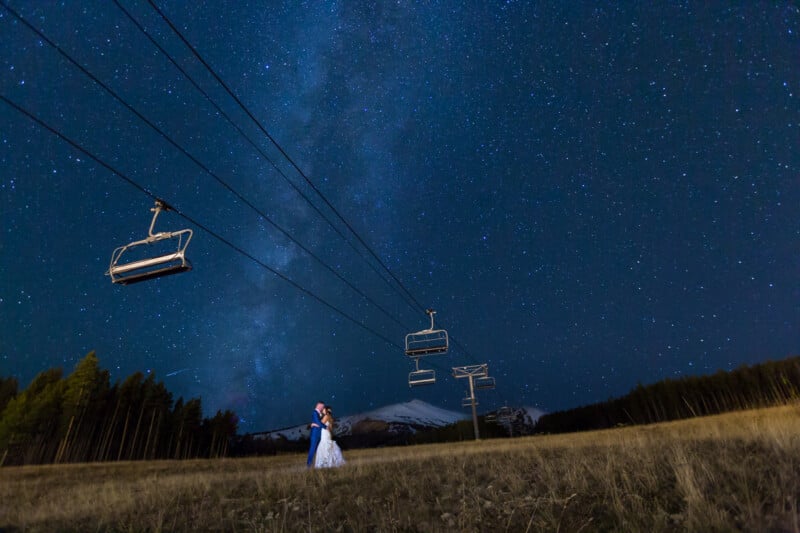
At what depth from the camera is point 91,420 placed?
193 ft

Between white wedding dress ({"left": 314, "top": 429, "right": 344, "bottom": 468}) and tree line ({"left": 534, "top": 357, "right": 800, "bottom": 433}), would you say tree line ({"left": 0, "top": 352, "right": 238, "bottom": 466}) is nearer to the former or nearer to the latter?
white wedding dress ({"left": 314, "top": 429, "right": 344, "bottom": 468})

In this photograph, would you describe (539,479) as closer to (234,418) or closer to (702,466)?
(702,466)

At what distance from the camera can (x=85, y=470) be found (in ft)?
83.4

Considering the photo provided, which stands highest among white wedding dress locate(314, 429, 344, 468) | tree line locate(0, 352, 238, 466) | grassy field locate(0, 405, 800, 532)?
tree line locate(0, 352, 238, 466)

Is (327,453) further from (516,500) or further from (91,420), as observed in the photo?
(91,420)

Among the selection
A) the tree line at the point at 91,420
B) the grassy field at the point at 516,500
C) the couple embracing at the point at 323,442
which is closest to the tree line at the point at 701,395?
the couple embracing at the point at 323,442

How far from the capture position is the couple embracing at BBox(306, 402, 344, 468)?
15.4 m

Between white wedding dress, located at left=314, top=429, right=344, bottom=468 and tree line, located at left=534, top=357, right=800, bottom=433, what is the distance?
163 feet

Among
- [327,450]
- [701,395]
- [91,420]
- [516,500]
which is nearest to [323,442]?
[327,450]

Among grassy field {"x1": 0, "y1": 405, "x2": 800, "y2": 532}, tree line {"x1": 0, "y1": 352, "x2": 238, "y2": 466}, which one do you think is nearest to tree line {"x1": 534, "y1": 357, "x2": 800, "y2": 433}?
grassy field {"x1": 0, "y1": 405, "x2": 800, "y2": 532}

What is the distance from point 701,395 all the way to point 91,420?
8342cm

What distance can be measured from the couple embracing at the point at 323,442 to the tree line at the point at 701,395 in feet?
163

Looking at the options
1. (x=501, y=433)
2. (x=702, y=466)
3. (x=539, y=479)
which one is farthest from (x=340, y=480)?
(x=501, y=433)

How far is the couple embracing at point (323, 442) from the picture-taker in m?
15.4
